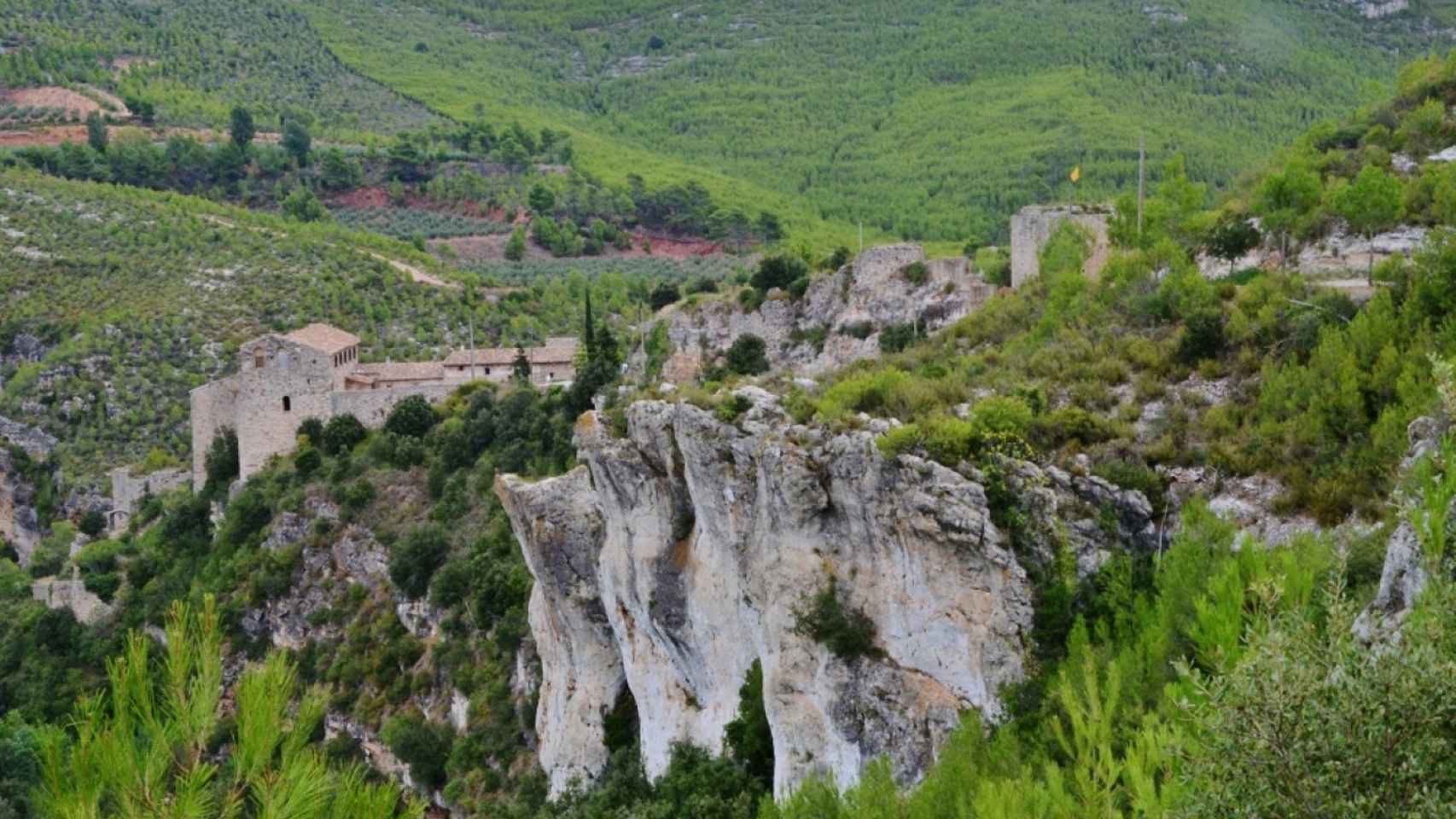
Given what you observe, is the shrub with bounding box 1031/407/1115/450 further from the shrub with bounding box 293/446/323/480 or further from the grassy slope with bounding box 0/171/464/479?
the grassy slope with bounding box 0/171/464/479

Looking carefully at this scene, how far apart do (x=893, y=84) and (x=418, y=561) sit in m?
74.9

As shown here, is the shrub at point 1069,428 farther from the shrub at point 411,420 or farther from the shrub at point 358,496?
the shrub at point 411,420

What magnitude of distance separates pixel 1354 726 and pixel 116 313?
6588 cm

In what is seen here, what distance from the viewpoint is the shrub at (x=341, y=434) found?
47.0 meters

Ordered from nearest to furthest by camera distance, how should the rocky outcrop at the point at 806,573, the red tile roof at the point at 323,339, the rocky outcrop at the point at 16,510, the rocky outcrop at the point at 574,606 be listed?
the rocky outcrop at the point at 806,573, the rocky outcrop at the point at 574,606, the red tile roof at the point at 323,339, the rocky outcrop at the point at 16,510

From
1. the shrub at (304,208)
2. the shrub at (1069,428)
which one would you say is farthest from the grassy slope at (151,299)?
the shrub at (1069,428)

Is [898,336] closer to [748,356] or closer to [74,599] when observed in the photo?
[748,356]

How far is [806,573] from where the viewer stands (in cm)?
2277

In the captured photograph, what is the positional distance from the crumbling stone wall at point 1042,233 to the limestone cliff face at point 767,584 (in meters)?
13.1

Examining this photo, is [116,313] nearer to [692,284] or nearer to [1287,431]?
[692,284]

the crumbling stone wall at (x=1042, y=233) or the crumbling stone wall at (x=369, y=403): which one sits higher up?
the crumbling stone wall at (x=1042, y=233)

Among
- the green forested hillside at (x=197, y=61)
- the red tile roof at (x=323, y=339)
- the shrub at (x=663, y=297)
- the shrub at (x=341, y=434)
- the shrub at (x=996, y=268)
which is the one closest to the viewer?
the shrub at (x=996, y=268)

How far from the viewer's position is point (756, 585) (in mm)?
23812

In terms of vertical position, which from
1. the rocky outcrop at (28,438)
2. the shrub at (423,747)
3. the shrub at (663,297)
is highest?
the shrub at (663,297)
